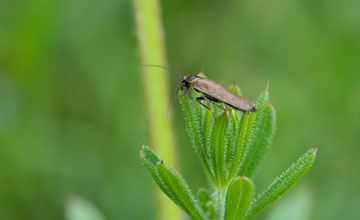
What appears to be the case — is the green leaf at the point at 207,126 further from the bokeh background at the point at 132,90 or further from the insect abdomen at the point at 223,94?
the bokeh background at the point at 132,90

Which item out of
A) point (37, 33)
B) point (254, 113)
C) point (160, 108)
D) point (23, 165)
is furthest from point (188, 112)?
point (37, 33)

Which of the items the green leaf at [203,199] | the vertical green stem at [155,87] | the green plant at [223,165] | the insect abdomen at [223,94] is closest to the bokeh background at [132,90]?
the vertical green stem at [155,87]

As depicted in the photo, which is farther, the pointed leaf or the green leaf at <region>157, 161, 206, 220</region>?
the pointed leaf

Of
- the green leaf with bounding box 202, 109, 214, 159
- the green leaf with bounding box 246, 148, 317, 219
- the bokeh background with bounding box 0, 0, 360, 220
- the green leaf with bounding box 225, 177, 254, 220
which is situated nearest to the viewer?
the green leaf with bounding box 225, 177, 254, 220

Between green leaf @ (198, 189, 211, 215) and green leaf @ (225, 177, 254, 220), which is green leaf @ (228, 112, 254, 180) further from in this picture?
green leaf @ (198, 189, 211, 215)

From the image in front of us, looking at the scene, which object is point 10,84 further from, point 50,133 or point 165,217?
point 165,217

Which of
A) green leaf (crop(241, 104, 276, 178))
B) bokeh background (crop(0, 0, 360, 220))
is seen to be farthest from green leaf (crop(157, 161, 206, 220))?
bokeh background (crop(0, 0, 360, 220))
